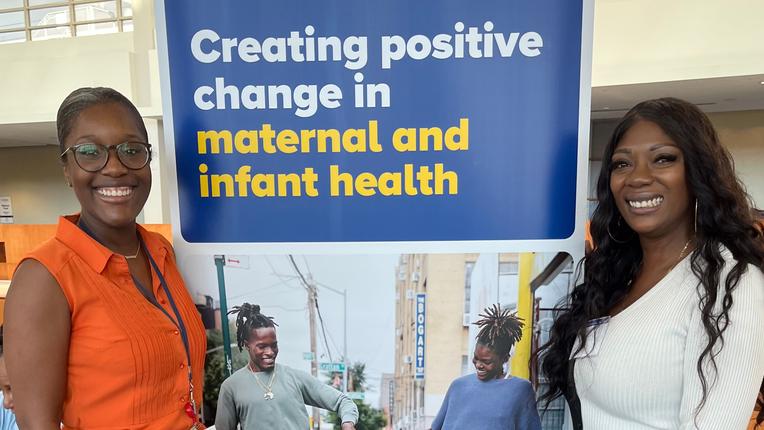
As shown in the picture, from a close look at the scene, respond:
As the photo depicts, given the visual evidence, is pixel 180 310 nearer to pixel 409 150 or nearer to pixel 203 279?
pixel 203 279

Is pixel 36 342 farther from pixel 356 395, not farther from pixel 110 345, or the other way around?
pixel 356 395

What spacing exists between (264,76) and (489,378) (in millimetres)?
1084

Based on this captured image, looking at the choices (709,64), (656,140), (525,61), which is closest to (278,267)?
(525,61)

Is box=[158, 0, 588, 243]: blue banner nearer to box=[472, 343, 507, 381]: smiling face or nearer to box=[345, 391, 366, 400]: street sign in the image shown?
box=[472, 343, 507, 381]: smiling face

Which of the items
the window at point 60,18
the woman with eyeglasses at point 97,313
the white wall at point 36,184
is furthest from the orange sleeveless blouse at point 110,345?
the white wall at point 36,184

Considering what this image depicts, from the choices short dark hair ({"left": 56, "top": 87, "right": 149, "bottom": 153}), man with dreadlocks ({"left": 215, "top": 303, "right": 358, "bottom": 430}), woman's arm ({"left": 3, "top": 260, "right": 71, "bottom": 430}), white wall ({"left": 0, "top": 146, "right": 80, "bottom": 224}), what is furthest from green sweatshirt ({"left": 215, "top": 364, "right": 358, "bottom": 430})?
white wall ({"left": 0, "top": 146, "right": 80, "bottom": 224})

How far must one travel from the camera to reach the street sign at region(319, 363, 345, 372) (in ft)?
4.65

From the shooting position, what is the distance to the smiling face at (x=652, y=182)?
103 cm

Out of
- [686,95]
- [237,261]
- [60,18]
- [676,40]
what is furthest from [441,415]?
[60,18]

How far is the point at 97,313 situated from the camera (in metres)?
0.97

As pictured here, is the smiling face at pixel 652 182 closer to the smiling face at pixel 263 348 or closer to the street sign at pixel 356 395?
the street sign at pixel 356 395

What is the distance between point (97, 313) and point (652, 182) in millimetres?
1224

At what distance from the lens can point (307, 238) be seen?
1.34 meters

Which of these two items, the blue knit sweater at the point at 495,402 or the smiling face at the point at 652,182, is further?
the blue knit sweater at the point at 495,402
